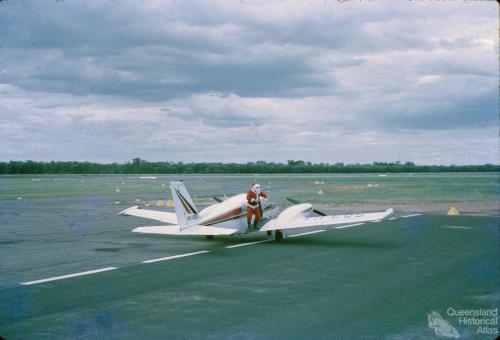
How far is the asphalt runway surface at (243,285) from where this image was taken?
782 centimetres

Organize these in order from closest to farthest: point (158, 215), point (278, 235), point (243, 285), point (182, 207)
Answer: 1. point (243, 285)
2. point (182, 207)
3. point (278, 235)
4. point (158, 215)

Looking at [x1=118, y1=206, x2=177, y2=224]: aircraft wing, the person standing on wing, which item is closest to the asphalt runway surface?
[x1=118, y1=206, x2=177, y2=224]: aircraft wing

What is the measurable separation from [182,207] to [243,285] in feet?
22.2

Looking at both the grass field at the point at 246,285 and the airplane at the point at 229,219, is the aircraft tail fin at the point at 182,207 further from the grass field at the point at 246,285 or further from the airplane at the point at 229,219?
the grass field at the point at 246,285

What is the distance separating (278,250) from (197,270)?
4.17m

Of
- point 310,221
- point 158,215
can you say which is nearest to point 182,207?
point 158,215

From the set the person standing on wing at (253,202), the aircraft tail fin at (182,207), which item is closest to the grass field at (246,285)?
the aircraft tail fin at (182,207)

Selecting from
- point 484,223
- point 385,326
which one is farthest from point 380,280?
point 484,223

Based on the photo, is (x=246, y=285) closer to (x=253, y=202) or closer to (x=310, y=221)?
(x=253, y=202)

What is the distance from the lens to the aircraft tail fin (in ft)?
56.0

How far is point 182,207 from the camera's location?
56.3 ft

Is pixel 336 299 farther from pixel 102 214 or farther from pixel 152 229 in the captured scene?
pixel 102 214

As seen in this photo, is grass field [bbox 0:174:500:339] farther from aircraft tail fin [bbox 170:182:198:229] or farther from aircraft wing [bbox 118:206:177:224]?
aircraft wing [bbox 118:206:177:224]

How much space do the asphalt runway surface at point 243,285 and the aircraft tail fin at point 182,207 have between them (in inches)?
35.1
